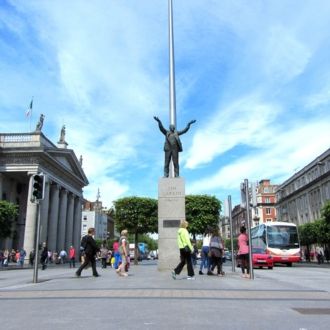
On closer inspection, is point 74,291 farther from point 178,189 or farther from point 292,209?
point 292,209

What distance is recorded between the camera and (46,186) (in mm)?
51750

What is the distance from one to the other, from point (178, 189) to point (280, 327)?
1210cm

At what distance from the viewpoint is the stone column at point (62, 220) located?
5906 centimetres

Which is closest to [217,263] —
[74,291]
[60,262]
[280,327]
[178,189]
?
[178,189]

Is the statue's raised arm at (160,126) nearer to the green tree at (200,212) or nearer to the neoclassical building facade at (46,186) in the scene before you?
the neoclassical building facade at (46,186)

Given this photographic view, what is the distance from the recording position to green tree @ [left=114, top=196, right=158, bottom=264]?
1796 inches

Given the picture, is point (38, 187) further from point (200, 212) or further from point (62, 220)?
point (62, 220)

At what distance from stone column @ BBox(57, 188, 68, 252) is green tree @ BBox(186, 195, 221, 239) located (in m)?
19.8

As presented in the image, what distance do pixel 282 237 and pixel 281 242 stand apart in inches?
18.4

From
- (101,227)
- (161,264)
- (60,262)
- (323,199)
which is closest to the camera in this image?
(161,264)

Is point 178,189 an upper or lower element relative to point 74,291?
upper

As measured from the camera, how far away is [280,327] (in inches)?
211

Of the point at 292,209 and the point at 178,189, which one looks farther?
the point at 292,209

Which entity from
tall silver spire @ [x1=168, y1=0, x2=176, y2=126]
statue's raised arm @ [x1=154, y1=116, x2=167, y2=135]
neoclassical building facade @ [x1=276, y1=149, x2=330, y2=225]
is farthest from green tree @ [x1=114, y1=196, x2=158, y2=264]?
statue's raised arm @ [x1=154, y1=116, x2=167, y2=135]
